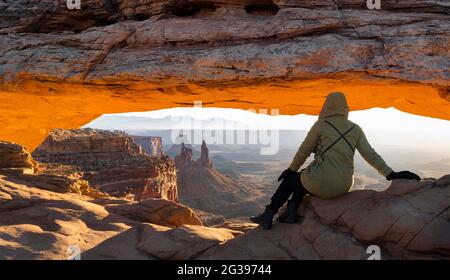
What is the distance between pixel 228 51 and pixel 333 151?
405 cm

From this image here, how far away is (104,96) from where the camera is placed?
10.3m

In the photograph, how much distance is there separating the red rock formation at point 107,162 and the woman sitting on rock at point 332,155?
29310mm

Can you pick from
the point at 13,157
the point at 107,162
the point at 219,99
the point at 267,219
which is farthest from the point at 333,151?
the point at 107,162

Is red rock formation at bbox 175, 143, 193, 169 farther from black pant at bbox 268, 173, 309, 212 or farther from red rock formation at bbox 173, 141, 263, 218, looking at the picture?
black pant at bbox 268, 173, 309, 212

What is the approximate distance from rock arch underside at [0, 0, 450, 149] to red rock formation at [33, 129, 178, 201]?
944 inches

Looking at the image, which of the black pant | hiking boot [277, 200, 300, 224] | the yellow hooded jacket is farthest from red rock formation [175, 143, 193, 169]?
the yellow hooded jacket

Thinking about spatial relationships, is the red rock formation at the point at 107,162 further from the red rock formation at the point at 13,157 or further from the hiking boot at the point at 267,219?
the hiking boot at the point at 267,219

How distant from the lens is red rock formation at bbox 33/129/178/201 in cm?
3434

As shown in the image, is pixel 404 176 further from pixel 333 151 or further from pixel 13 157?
pixel 13 157

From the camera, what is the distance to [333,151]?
5398mm

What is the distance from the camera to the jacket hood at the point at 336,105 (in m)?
5.49
